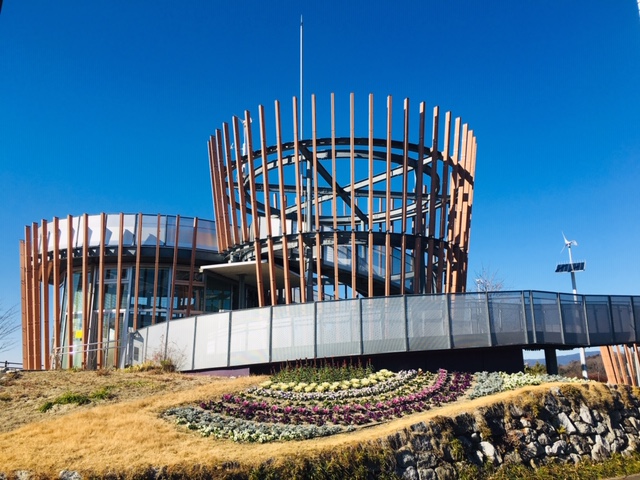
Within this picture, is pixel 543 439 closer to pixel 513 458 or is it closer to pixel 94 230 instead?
pixel 513 458

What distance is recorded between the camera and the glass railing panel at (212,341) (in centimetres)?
2058

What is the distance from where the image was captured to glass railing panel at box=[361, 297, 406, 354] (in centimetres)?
1889

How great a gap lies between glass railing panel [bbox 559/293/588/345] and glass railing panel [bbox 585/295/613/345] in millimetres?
332

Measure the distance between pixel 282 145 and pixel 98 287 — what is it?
13145 millimetres

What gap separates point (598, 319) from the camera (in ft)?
70.3

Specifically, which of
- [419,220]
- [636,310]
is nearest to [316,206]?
[419,220]

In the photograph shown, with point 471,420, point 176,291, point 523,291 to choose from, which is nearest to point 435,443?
point 471,420

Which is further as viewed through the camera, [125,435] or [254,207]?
[254,207]

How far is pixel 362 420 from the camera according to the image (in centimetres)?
1384

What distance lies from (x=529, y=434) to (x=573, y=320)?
312 inches

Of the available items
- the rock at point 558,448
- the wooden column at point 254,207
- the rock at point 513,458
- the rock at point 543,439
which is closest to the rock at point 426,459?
the rock at point 513,458

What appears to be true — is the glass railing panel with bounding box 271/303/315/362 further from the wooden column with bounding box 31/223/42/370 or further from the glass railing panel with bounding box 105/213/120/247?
the wooden column with bounding box 31/223/42/370

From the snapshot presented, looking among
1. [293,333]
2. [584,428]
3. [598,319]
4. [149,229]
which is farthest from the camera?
[149,229]

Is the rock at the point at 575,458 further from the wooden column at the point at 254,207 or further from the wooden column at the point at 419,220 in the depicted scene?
the wooden column at the point at 254,207
